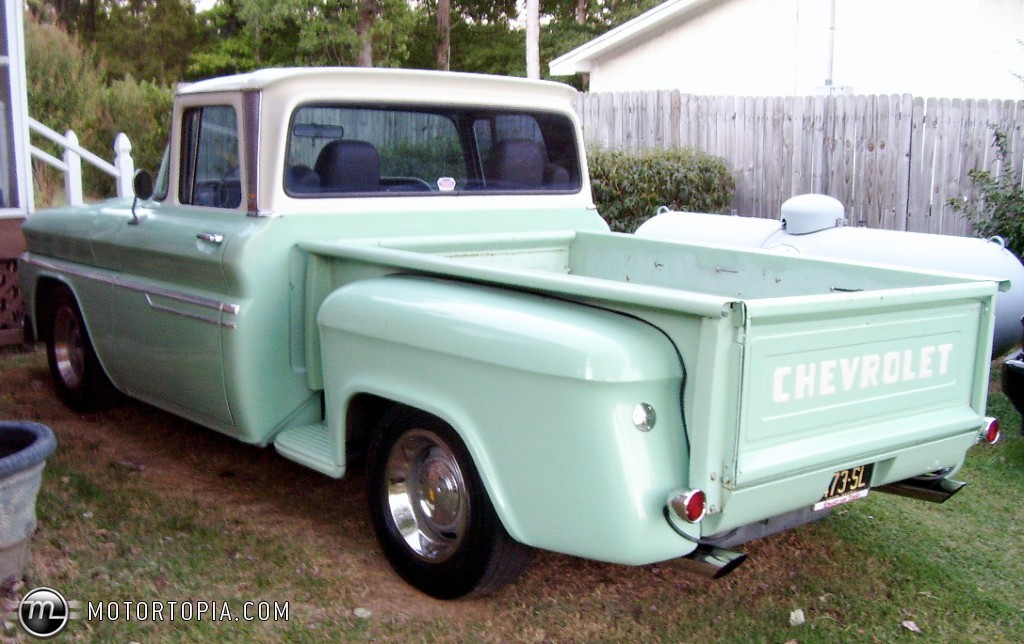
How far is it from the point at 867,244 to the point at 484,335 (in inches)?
167

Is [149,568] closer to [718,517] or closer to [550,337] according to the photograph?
[550,337]

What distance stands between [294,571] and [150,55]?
31499mm

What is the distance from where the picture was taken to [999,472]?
5.52 meters

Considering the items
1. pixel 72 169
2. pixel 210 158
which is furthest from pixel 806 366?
pixel 72 169

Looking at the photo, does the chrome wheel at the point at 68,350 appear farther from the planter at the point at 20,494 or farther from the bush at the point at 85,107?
the bush at the point at 85,107

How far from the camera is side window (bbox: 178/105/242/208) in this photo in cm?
479

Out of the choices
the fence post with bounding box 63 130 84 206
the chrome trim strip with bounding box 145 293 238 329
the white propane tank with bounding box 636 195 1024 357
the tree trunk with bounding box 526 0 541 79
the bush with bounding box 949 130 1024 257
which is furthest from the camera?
the tree trunk with bounding box 526 0 541 79

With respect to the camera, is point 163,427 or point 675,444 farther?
point 163,427

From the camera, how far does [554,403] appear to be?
319 centimetres

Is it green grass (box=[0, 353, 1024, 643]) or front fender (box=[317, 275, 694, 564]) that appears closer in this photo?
front fender (box=[317, 275, 694, 564])

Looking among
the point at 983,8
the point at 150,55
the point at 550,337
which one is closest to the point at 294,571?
the point at 550,337

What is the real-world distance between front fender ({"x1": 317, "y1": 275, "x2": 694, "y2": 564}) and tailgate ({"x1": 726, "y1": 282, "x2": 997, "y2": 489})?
0.25 meters

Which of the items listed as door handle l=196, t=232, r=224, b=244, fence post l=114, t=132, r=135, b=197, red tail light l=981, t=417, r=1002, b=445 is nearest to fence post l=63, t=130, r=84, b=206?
fence post l=114, t=132, r=135, b=197

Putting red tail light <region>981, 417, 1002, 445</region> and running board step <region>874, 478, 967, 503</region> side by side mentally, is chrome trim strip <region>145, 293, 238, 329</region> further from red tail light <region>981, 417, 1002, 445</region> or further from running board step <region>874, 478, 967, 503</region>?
red tail light <region>981, 417, 1002, 445</region>
